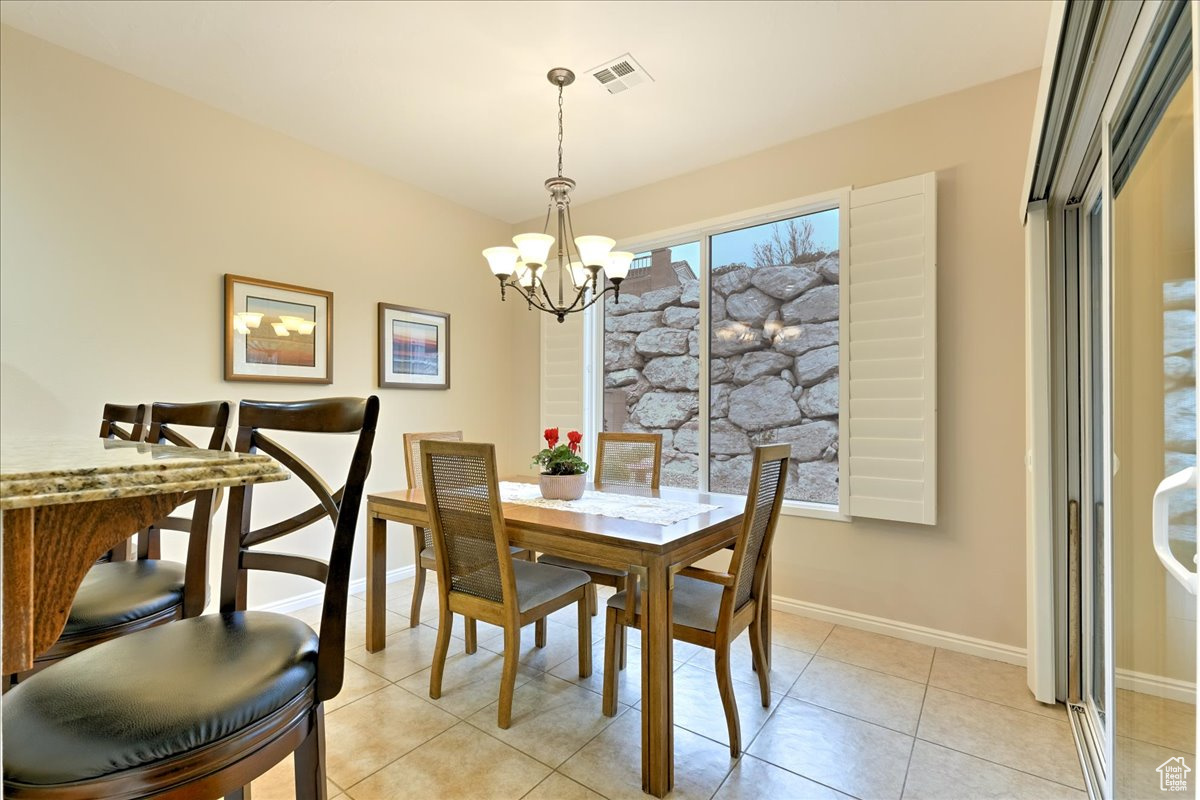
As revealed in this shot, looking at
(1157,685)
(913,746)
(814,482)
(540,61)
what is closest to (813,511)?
(814,482)

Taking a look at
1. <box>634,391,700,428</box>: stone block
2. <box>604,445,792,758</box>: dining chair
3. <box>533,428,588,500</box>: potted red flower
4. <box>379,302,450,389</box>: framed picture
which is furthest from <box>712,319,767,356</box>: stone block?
<box>379,302,450,389</box>: framed picture

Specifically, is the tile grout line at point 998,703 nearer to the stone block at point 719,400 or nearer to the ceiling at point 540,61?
the stone block at point 719,400

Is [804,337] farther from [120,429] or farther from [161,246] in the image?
[161,246]

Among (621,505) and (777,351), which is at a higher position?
(777,351)

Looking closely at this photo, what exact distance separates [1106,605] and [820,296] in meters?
2.00

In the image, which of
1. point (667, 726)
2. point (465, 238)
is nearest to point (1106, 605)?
point (667, 726)

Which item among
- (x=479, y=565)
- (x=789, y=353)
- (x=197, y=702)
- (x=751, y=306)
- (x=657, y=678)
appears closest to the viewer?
(x=197, y=702)

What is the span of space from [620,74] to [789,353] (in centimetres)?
170

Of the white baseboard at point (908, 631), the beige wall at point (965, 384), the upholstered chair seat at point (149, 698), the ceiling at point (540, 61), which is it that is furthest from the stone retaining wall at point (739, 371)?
the upholstered chair seat at point (149, 698)

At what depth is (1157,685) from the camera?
3.90 feet

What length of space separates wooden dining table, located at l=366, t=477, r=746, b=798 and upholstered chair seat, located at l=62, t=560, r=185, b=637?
0.93 m

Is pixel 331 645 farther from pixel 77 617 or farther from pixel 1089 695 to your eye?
pixel 1089 695

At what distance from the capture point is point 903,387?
271 centimetres

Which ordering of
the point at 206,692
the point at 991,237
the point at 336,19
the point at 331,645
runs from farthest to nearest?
1. the point at 991,237
2. the point at 336,19
3. the point at 331,645
4. the point at 206,692
